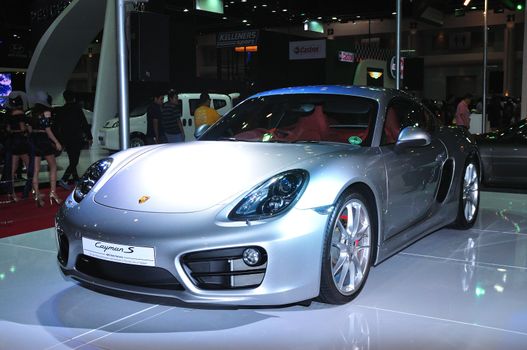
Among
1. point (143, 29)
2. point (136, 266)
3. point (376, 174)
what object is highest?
point (143, 29)

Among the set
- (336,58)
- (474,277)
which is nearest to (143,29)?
(474,277)

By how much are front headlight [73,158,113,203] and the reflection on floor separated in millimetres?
665

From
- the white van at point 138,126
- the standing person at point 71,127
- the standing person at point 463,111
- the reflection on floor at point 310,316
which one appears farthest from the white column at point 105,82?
the reflection on floor at point 310,316

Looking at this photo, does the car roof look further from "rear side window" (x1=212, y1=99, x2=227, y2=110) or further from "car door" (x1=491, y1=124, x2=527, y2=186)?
"rear side window" (x1=212, y1=99, x2=227, y2=110)

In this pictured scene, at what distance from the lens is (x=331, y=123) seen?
4.38 meters

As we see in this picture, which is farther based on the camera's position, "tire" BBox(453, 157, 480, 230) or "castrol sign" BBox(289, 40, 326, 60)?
"castrol sign" BBox(289, 40, 326, 60)

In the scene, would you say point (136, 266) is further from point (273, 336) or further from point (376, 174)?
point (376, 174)

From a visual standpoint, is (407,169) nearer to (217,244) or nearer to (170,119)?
(217,244)

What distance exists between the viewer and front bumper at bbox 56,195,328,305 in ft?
9.32

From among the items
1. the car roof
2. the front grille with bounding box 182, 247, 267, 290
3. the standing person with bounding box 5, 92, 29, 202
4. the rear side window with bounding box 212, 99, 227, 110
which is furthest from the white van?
the front grille with bounding box 182, 247, 267, 290

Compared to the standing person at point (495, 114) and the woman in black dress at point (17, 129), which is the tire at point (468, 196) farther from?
the standing person at point (495, 114)

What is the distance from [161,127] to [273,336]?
24.6ft

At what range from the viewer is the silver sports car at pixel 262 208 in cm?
288

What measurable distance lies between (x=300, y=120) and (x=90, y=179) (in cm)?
159
